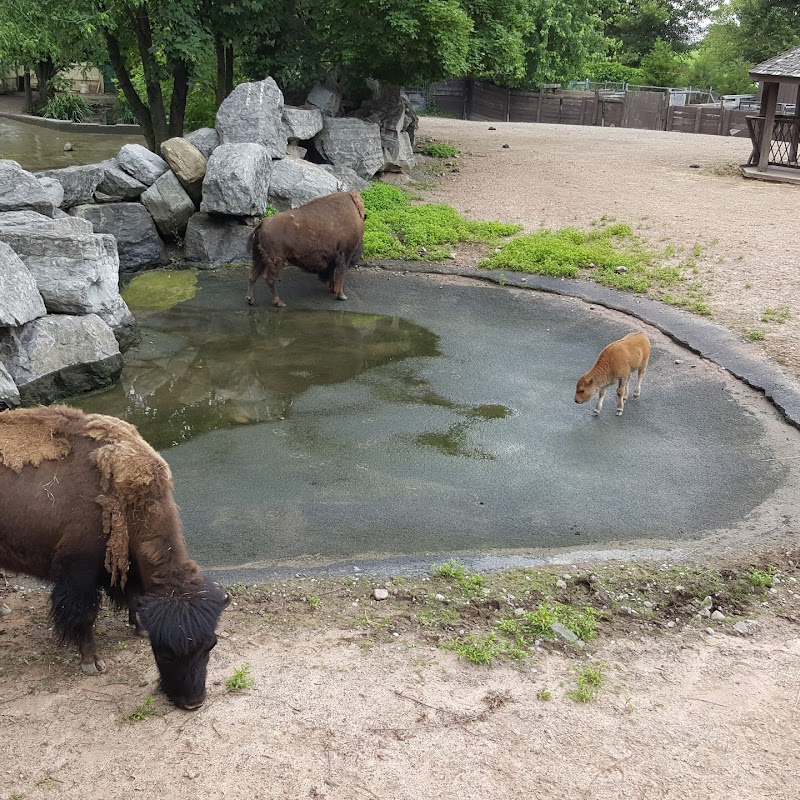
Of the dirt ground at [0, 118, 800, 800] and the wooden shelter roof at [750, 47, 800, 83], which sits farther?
the wooden shelter roof at [750, 47, 800, 83]

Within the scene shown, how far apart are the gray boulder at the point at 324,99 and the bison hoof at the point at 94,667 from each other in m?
15.6

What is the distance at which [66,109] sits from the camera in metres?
25.5

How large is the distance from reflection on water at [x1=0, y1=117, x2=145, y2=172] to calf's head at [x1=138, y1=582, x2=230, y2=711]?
1470 centimetres

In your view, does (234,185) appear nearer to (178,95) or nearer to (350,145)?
(350,145)

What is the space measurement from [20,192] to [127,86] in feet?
26.0

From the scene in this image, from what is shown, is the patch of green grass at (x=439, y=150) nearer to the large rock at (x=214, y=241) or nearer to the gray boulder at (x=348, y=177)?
the gray boulder at (x=348, y=177)

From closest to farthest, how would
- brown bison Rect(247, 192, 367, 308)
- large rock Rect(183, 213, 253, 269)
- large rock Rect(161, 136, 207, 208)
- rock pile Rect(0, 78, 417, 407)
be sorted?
rock pile Rect(0, 78, 417, 407), brown bison Rect(247, 192, 367, 308), large rock Rect(183, 213, 253, 269), large rock Rect(161, 136, 207, 208)

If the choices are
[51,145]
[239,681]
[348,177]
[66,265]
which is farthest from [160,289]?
[51,145]

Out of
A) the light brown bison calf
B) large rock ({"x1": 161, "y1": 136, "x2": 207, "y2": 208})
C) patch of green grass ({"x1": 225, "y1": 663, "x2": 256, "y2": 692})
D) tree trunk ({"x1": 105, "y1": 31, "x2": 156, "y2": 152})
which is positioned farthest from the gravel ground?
patch of green grass ({"x1": 225, "y1": 663, "x2": 256, "y2": 692})

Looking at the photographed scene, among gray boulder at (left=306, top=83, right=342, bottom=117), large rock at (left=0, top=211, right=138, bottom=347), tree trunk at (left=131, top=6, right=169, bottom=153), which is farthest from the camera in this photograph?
gray boulder at (left=306, top=83, right=342, bottom=117)

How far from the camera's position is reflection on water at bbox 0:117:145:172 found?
18484 mm

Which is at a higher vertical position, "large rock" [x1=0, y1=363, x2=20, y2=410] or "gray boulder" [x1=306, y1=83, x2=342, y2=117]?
"gray boulder" [x1=306, y1=83, x2=342, y2=117]

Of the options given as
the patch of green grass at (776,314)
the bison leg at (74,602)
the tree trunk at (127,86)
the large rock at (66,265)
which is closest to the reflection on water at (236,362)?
the large rock at (66,265)

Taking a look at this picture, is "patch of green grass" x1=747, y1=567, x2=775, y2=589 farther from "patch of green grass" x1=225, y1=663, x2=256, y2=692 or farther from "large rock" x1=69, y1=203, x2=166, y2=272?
"large rock" x1=69, y1=203, x2=166, y2=272
